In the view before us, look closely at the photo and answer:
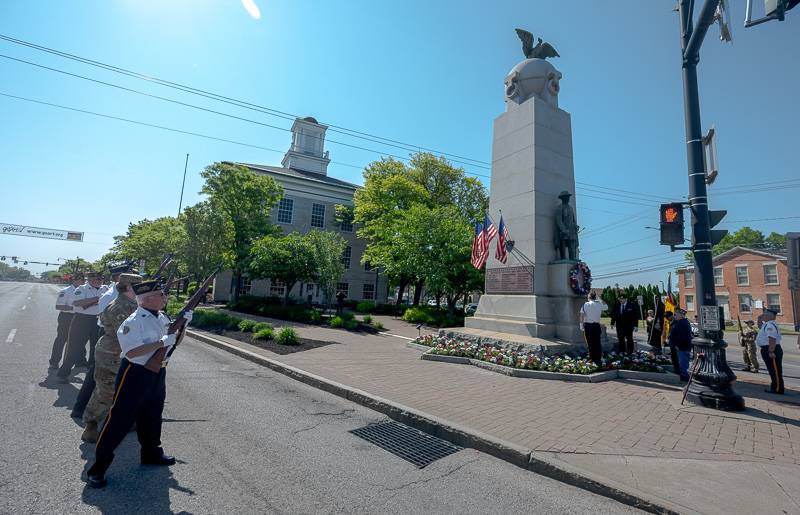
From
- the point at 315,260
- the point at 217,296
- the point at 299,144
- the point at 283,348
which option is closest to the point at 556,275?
the point at 283,348

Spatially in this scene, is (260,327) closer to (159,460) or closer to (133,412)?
(159,460)

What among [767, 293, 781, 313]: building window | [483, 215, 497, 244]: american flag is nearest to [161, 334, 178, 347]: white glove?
[483, 215, 497, 244]: american flag

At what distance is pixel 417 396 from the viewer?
6.42m

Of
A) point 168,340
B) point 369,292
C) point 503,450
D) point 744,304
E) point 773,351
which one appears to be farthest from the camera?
point 744,304

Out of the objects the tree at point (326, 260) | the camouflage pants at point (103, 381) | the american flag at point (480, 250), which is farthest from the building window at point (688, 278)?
the camouflage pants at point (103, 381)

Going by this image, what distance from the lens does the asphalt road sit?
3102mm

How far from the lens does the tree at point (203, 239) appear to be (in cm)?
2252

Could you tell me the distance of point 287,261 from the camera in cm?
2127

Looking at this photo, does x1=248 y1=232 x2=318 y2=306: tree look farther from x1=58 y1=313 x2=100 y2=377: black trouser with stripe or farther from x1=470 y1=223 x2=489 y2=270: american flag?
x1=58 y1=313 x2=100 y2=377: black trouser with stripe

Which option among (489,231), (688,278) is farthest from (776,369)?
(688,278)

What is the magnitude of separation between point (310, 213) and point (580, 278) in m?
31.1

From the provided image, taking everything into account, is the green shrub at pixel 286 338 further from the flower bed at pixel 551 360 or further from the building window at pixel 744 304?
the building window at pixel 744 304

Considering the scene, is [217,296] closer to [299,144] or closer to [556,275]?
[299,144]

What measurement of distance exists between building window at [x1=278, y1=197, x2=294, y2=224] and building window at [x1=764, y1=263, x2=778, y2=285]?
49.4m
